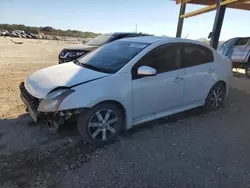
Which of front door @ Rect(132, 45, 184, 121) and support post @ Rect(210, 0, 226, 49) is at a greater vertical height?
support post @ Rect(210, 0, 226, 49)

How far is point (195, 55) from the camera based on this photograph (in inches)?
180

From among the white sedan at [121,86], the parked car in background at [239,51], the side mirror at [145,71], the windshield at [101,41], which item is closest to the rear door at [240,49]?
the parked car in background at [239,51]

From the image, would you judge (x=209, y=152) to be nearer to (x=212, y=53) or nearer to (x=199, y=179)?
(x=199, y=179)

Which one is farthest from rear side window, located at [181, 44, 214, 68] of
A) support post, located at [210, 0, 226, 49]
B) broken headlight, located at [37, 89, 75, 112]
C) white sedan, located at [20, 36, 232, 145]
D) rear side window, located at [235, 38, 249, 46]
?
rear side window, located at [235, 38, 249, 46]

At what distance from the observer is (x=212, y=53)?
4922mm

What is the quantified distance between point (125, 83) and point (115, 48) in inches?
42.0

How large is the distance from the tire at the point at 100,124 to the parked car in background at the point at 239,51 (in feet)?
27.8

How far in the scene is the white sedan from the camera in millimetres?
3256

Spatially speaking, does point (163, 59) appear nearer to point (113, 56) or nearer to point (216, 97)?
point (113, 56)

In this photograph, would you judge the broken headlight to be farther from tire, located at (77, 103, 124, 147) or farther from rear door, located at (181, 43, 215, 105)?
rear door, located at (181, 43, 215, 105)

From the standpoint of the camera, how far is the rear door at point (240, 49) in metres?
10.2

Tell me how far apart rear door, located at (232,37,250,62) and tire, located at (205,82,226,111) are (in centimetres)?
584

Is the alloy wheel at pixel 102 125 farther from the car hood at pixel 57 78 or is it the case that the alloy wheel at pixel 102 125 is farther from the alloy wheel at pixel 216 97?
the alloy wheel at pixel 216 97

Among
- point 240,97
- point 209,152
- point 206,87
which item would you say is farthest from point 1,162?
point 240,97
